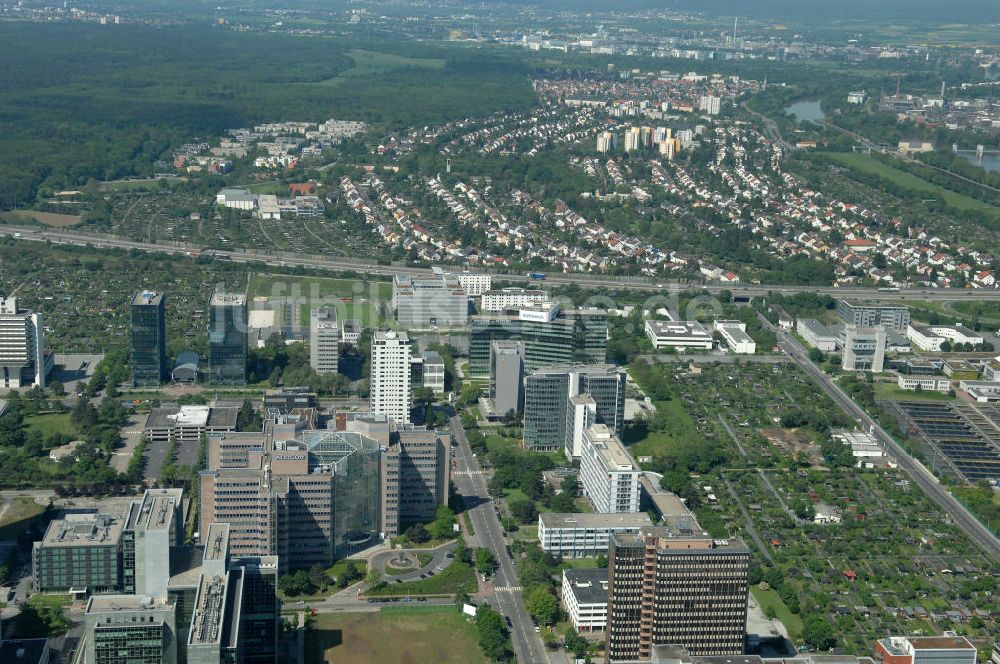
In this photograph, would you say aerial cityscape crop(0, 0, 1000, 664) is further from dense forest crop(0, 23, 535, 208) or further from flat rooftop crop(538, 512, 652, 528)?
dense forest crop(0, 23, 535, 208)

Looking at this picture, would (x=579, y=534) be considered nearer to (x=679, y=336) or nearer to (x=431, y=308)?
(x=679, y=336)

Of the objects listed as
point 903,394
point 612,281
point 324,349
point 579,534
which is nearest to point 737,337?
point 903,394

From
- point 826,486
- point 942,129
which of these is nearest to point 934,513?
point 826,486

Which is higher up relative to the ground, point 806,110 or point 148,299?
point 148,299

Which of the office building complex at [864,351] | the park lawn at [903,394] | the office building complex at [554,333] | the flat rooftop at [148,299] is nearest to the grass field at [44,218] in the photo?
the flat rooftop at [148,299]

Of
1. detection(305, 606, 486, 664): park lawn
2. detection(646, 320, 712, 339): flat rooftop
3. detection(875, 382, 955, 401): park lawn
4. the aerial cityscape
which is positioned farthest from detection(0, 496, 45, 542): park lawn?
detection(875, 382, 955, 401): park lawn

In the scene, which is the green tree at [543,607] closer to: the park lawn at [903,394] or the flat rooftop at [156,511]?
the flat rooftop at [156,511]
